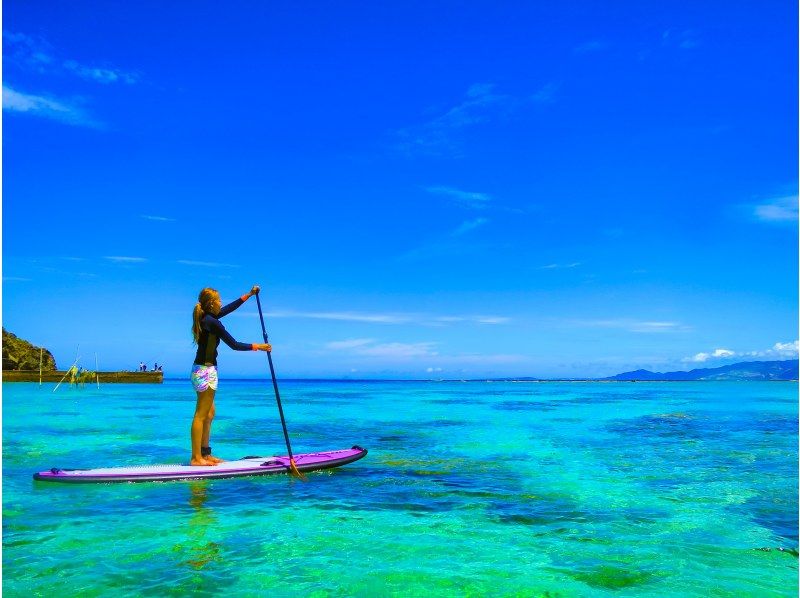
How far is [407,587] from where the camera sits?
225 inches

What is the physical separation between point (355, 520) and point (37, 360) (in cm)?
7606

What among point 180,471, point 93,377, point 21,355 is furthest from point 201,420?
point 21,355

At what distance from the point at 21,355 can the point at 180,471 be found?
70.9 m

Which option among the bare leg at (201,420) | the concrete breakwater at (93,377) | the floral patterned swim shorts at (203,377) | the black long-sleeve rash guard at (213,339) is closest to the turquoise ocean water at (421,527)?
the bare leg at (201,420)

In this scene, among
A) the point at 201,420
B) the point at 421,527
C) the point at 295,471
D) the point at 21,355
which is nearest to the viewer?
the point at 421,527

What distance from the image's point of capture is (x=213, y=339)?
32.8ft

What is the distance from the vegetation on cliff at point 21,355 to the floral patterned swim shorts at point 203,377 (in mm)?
65753

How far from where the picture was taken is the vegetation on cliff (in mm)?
66125

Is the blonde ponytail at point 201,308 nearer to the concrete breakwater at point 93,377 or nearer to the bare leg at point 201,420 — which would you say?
the bare leg at point 201,420

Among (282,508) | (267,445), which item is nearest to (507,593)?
(282,508)

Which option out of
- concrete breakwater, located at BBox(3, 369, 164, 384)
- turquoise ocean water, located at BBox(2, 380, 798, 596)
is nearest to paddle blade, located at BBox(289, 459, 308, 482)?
turquoise ocean water, located at BBox(2, 380, 798, 596)

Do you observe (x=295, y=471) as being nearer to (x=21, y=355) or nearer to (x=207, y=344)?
(x=207, y=344)

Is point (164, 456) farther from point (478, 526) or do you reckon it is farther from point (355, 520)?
point (478, 526)

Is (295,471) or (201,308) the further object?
(295,471)
